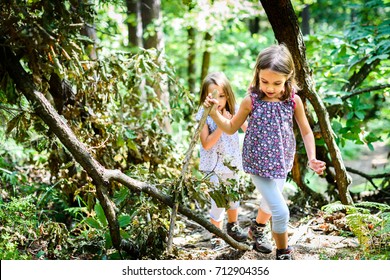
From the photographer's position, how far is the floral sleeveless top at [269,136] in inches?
133

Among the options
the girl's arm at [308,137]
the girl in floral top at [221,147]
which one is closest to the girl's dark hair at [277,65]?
the girl's arm at [308,137]

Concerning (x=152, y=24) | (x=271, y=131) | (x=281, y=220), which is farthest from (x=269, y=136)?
(x=152, y=24)

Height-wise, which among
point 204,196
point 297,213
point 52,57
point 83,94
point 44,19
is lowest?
point 297,213

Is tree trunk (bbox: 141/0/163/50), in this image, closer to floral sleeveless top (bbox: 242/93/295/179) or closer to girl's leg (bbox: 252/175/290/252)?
floral sleeveless top (bbox: 242/93/295/179)

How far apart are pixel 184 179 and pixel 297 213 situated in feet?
6.64

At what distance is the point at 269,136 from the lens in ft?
11.1

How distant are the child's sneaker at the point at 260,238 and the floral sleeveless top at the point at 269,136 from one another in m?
0.63

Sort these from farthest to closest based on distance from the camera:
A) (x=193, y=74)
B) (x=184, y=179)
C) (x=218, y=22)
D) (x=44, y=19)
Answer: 1. (x=193, y=74)
2. (x=218, y=22)
3. (x=184, y=179)
4. (x=44, y=19)

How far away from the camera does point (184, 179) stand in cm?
339

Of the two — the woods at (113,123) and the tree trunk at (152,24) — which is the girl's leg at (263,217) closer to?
the woods at (113,123)

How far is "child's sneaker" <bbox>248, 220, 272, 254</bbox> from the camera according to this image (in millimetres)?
3676

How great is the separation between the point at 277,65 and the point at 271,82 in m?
0.13
